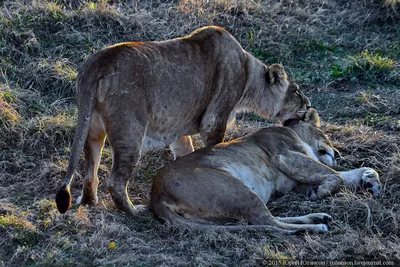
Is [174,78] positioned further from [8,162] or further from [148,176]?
[8,162]

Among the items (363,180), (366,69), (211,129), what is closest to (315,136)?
(363,180)

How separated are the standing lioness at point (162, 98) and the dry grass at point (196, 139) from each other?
1.31 ft

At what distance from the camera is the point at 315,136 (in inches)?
272

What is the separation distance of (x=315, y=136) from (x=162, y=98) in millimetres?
1789

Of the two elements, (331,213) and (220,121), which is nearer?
(331,213)

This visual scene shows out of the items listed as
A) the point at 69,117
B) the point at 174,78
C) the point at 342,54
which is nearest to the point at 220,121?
the point at 174,78

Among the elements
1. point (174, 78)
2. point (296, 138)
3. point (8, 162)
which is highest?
point (174, 78)

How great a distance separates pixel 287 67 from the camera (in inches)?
346

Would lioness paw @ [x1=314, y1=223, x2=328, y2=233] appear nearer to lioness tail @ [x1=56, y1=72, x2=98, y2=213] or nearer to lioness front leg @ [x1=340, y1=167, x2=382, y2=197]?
lioness front leg @ [x1=340, y1=167, x2=382, y2=197]

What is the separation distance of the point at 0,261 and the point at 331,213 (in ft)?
8.32

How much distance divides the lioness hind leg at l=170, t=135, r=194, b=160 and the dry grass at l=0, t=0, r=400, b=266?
0.21m

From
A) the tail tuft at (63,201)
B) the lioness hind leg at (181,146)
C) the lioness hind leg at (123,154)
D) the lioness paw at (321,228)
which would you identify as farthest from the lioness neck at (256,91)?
the tail tuft at (63,201)

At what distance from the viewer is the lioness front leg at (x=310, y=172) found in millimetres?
5965

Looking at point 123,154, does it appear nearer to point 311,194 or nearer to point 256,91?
point 311,194
